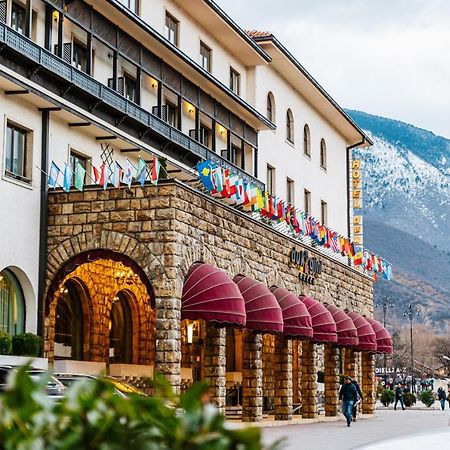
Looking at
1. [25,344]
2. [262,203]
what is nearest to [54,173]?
[25,344]

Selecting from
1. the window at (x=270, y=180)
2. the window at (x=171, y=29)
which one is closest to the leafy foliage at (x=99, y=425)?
the window at (x=171, y=29)

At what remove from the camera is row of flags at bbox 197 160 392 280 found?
27.1 meters

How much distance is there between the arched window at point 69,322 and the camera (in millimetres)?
26031

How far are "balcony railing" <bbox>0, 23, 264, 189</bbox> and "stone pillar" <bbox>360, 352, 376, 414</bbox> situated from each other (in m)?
12.4

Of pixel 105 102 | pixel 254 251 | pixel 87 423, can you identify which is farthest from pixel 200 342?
pixel 87 423

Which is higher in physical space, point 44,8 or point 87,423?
point 44,8

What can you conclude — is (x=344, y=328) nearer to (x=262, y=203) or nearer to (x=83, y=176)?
(x=262, y=203)

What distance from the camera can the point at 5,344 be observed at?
69.7ft

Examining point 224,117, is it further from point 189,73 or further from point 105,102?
point 105,102

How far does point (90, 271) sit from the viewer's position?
2692 centimetres

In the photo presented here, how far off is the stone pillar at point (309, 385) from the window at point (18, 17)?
15780 mm

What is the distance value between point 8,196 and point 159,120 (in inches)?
284

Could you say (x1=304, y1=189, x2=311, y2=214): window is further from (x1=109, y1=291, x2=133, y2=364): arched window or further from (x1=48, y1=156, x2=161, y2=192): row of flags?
(x1=48, y1=156, x2=161, y2=192): row of flags

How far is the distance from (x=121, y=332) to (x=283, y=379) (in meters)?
6.07
